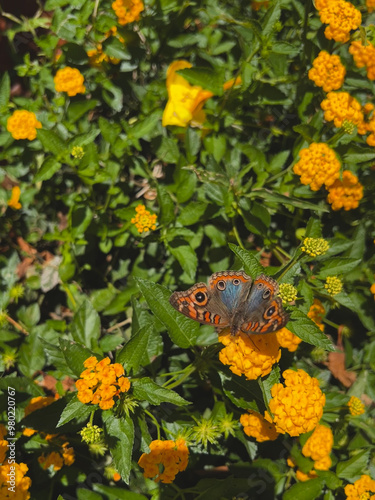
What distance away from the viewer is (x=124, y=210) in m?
2.73

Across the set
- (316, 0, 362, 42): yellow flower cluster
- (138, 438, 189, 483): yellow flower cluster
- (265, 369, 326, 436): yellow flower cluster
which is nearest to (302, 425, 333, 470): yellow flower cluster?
(265, 369, 326, 436): yellow flower cluster

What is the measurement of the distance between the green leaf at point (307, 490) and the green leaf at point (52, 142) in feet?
7.59

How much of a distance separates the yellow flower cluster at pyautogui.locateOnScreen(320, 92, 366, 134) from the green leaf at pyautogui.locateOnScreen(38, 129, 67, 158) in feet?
4.99

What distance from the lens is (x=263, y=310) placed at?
1948 millimetres

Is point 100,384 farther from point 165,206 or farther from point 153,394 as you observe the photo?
point 165,206

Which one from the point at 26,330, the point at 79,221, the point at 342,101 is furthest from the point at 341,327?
the point at 26,330

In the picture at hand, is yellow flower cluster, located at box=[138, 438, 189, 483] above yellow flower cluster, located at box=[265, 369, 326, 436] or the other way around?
the other way around

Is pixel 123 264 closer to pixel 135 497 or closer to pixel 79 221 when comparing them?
pixel 79 221

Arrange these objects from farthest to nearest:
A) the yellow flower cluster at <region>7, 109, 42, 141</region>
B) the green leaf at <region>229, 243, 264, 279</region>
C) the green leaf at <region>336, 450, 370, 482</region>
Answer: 1. the yellow flower cluster at <region>7, 109, 42, 141</region>
2. the green leaf at <region>336, 450, 370, 482</region>
3. the green leaf at <region>229, 243, 264, 279</region>

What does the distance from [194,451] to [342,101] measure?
7.07 ft

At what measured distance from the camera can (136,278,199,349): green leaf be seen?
7.40 ft

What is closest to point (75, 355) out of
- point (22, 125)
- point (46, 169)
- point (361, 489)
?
point (46, 169)

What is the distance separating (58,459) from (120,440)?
72 cm

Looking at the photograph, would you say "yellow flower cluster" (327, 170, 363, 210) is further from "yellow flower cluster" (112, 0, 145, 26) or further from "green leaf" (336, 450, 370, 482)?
"yellow flower cluster" (112, 0, 145, 26)
